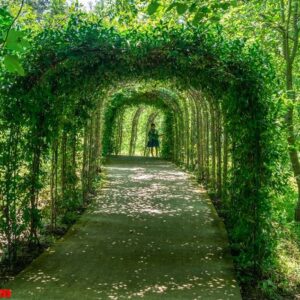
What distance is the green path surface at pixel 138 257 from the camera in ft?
13.9

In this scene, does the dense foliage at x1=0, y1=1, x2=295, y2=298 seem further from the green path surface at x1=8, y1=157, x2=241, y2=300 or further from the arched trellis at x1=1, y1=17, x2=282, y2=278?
the green path surface at x1=8, y1=157, x2=241, y2=300

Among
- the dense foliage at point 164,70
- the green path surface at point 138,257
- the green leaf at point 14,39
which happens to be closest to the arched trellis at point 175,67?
the dense foliage at point 164,70

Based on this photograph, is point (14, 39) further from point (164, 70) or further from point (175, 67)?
point (164, 70)

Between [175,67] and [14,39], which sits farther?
[175,67]

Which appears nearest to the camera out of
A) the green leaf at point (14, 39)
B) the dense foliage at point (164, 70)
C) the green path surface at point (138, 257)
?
the green leaf at point (14, 39)

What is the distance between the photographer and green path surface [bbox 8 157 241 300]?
13.9 feet

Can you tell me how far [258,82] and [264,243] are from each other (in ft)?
5.84

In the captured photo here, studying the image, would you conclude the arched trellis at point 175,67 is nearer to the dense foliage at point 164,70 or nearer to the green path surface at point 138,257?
the dense foliage at point 164,70

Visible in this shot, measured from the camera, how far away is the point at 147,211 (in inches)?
306

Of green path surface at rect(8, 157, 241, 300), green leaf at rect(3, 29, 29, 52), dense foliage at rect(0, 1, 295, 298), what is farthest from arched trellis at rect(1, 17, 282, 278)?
green leaf at rect(3, 29, 29, 52)

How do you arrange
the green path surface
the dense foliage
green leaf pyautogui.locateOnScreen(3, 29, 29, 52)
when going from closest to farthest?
1. green leaf pyautogui.locateOnScreen(3, 29, 29, 52)
2. the green path surface
3. the dense foliage

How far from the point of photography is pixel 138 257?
5258mm

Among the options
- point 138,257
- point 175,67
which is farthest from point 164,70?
point 138,257

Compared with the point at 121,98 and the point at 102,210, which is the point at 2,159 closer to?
the point at 102,210
